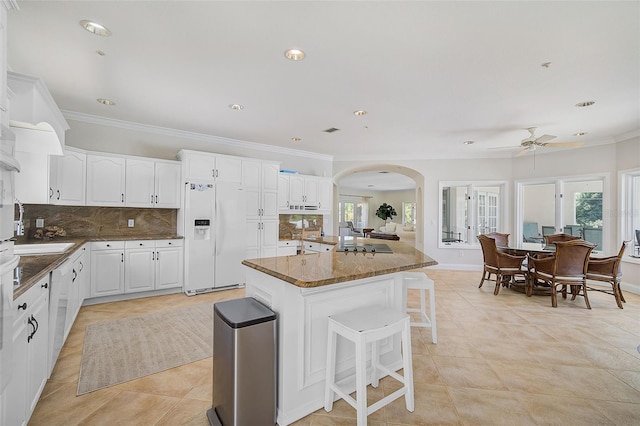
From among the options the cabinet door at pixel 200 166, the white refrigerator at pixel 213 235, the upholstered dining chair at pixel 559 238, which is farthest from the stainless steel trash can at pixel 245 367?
the upholstered dining chair at pixel 559 238

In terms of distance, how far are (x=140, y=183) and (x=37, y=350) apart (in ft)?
9.61

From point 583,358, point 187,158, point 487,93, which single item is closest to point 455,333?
point 583,358

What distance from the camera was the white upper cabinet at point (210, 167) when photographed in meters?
4.50

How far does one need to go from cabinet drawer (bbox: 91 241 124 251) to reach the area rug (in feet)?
3.51

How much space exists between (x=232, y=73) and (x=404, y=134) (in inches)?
124

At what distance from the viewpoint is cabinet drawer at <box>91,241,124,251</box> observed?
3.87 meters

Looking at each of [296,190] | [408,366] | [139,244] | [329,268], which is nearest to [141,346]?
[139,244]

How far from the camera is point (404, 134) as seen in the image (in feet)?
16.6

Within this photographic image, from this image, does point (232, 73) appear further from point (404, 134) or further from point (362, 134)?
point (404, 134)

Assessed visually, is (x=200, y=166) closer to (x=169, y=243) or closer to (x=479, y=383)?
(x=169, y=243)

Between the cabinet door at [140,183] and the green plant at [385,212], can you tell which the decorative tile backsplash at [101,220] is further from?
the green plant at [385,212]

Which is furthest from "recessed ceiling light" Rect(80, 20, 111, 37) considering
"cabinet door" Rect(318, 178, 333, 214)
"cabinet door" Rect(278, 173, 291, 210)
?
"cabinet door" Rect(318, 178, 333, 214)

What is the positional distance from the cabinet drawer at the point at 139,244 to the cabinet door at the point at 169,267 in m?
0.12

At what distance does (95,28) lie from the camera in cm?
224
